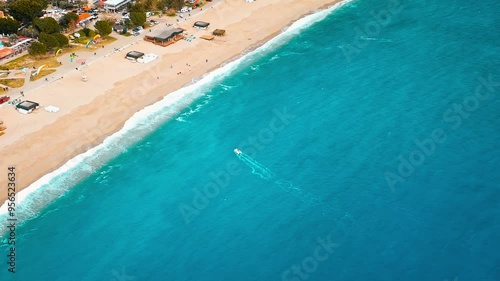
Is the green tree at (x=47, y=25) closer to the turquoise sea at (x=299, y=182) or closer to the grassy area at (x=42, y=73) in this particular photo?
the grassy area at (x=42, y=73)

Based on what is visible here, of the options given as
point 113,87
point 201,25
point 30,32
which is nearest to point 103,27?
point 30,32

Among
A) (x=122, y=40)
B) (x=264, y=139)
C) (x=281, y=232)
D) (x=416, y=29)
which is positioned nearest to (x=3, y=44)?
(x=122, y=40)

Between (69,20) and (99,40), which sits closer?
(99,40)

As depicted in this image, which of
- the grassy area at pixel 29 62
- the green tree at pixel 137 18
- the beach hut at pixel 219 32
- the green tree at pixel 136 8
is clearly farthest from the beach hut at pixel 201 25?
the grassy area at pixel 29 62

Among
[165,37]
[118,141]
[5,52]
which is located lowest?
[118,141]

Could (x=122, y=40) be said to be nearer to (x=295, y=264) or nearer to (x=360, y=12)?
(x=360, y=12)

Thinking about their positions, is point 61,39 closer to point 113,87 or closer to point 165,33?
point 113,87

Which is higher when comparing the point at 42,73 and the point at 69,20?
the point at 69,20

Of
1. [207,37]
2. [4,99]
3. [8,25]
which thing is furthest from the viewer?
[207,37]

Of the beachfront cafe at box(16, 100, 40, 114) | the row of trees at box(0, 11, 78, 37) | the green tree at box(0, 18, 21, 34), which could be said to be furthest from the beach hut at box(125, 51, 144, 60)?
the green tree at box(0, 18, 21, 34)
